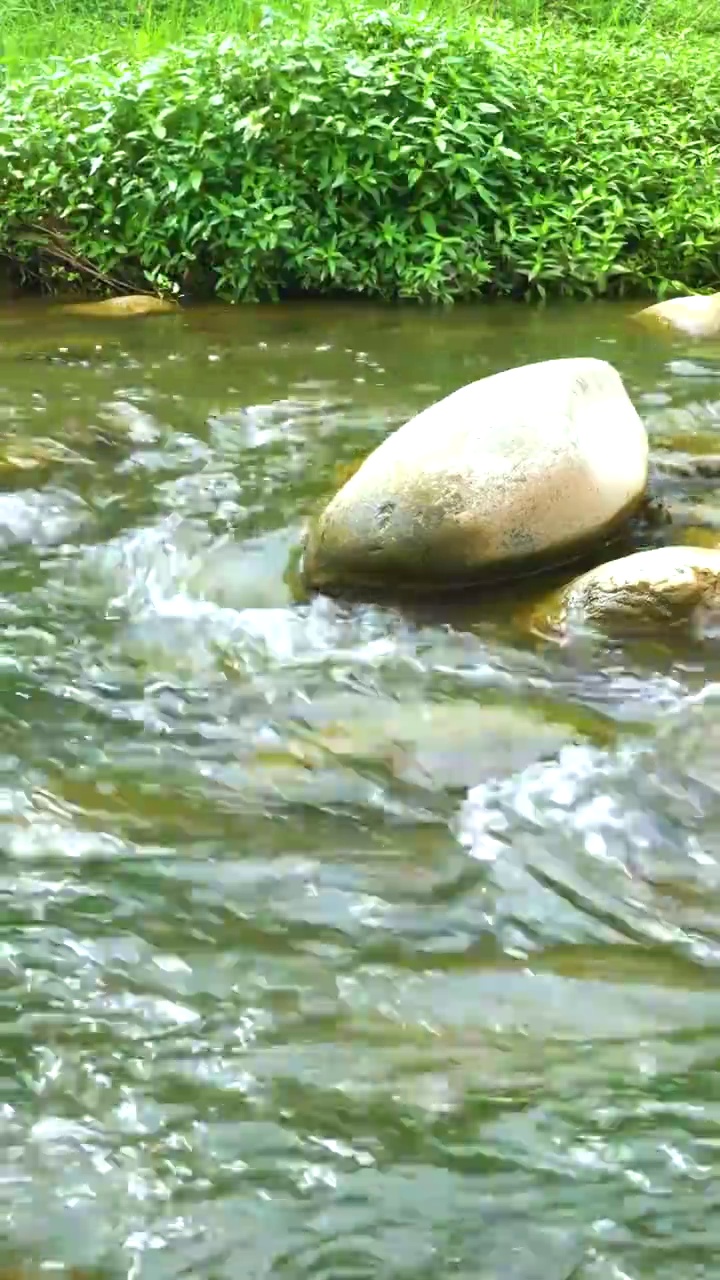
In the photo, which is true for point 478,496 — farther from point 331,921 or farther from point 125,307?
point 125,307

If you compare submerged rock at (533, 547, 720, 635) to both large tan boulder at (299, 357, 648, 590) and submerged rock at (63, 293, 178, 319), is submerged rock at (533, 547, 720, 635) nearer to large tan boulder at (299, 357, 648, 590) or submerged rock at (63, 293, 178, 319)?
large tan boulder at (299, 357, 648, 590)

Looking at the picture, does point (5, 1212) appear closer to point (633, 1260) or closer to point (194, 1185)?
point (194, 1185)

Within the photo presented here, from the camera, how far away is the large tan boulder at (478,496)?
376 centimetres

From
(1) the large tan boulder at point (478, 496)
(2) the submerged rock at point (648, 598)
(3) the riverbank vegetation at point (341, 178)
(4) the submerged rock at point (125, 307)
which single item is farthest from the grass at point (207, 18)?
(2) the submerged rock at point (648, 598)

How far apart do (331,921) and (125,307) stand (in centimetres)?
532

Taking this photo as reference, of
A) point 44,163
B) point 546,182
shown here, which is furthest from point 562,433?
point 44,163

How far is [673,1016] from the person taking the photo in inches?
90.7

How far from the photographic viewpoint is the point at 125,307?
6977 millimetres

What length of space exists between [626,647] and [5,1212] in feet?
7.57

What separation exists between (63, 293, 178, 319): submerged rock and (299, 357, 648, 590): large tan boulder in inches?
136

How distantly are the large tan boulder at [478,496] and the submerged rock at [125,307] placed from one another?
346 centimetres

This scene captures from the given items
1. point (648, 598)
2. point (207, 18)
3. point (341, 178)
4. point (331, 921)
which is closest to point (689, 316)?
point (341, 178)

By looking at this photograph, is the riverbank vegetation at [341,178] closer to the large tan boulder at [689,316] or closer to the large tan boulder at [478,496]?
the large tan boulder at [689,316]

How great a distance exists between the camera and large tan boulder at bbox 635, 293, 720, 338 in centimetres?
637
